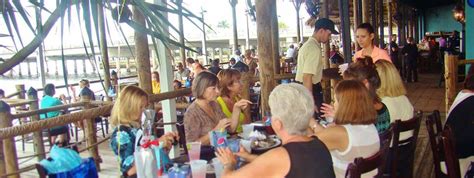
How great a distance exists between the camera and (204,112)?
2992 millimetres

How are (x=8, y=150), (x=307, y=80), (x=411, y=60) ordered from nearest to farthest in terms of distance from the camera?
1. (x=8, y=150)
2. (x=307, y=80)
3. (x=411, y=60)

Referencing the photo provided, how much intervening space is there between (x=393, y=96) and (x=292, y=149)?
5.25 ft

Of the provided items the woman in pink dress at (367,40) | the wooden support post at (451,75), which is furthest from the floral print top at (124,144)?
the wooden support post at (451,75)

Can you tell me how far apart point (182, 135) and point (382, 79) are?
4.58ft

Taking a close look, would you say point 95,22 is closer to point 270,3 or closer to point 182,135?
point 182,135

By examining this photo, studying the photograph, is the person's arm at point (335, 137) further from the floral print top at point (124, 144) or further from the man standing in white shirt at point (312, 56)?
the man standing in white shirt at point (312, 56)

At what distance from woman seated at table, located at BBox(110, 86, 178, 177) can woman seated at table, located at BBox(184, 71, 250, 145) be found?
1.38ft

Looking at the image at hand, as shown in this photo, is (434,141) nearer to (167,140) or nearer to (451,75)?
(167,140)

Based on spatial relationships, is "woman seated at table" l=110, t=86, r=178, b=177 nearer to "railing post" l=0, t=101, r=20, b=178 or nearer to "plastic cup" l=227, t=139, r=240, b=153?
"plastic cup" l=227, t=139, r=240, b=153

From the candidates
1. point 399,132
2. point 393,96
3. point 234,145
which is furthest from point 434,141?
point 234,145

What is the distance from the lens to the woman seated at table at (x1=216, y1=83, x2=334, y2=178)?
155cm

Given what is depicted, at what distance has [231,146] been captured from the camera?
2.17 m

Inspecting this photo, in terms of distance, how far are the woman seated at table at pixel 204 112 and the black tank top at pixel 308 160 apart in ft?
4.17

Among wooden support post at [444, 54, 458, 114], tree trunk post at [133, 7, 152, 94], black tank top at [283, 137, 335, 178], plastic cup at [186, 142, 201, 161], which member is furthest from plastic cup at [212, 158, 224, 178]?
wooden support post at [444, 54, 458, 114]
